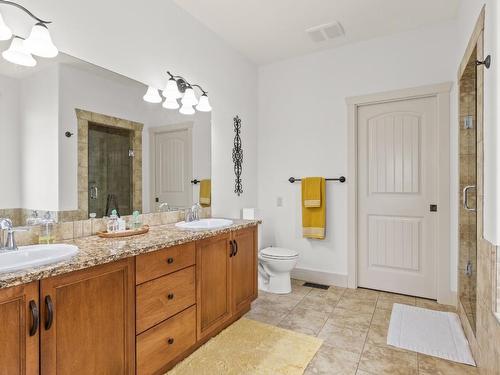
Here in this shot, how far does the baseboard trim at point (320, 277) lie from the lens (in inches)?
132

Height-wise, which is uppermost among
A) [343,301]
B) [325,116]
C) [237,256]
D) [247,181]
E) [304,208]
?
[325,116]

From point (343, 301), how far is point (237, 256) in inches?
48.6

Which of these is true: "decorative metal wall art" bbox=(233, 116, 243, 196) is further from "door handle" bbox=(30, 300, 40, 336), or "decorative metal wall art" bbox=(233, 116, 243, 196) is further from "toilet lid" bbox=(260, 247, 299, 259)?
"door handle" bbox=(30, 300, 40, 336)

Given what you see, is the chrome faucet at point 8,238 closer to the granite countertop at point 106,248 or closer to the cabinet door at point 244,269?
the granite countertop at point 106,248

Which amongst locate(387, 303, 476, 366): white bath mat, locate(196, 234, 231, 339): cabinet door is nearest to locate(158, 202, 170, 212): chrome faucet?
locate(196, 234, 231, 339): cabinet door

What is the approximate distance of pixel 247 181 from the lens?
361cm

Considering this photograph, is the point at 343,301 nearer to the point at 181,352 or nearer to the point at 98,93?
the point at 181,352

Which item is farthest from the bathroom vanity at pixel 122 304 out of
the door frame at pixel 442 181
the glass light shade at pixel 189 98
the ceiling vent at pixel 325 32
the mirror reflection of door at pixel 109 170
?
the ceiling vent at pixel 325 32

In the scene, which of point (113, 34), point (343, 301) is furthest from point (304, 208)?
point (113, 34)

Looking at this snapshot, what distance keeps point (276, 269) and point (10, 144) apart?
2417mm

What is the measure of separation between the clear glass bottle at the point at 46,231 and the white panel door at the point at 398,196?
2795 mm

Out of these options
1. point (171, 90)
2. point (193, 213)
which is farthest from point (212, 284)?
point (171, 90)

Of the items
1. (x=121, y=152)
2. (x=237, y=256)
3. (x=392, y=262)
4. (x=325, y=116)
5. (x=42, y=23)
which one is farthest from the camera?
(x=325, y=116)

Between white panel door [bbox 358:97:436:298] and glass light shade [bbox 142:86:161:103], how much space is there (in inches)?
82.8
